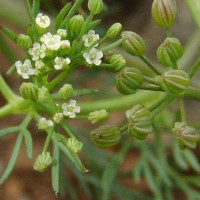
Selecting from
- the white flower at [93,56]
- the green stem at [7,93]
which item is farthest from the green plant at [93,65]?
the green stem at [7,93]

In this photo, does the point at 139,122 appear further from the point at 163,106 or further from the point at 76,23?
the point at 76,23

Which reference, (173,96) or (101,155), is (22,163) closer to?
(101,155)

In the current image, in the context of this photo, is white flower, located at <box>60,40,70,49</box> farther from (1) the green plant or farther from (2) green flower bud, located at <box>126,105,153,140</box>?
(2) green flower bud, located at <box>126,105,153,140</box>

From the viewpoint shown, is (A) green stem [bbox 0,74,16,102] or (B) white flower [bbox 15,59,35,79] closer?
(B) white flower [bbox 15,59,35,79]

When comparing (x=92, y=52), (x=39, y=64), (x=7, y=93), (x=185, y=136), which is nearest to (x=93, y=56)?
(x=92, y=52)

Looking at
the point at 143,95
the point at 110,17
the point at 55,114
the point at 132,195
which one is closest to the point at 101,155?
the point at 132,195

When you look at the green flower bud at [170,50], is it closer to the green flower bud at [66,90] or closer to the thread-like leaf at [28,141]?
the green flower bud at [66,90]

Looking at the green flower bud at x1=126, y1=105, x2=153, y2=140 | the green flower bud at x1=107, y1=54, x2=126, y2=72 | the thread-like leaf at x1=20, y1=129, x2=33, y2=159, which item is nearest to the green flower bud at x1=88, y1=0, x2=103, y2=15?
the green flower bud at x1=107, y1=54, x2=126, y2=72
